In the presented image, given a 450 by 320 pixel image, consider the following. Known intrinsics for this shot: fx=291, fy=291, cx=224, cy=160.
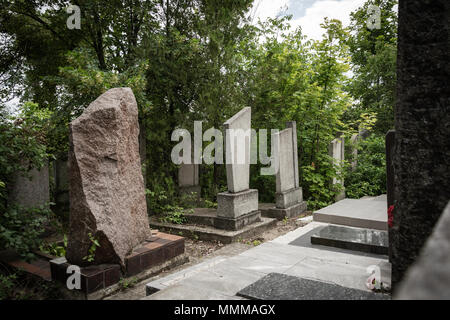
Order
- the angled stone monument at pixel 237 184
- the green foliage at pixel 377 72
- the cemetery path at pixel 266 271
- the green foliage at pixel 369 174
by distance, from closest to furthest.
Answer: the cemetery path at pixel 266 271 < the angled stone monument at pixel 237 184 < the green foliage at pixel 369 174 < the green foliage at pixel 377 72

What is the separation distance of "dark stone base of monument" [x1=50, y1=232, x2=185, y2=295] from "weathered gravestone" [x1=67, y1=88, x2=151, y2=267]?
0.35 ft

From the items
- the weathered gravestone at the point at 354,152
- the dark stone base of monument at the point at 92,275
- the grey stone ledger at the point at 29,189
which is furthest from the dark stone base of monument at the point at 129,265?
the weathered gravestone at the point at 354,152

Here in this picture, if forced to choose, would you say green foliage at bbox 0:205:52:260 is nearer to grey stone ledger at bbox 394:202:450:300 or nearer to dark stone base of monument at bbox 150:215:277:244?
dark stone base of monument at bbox 150:215:277:244

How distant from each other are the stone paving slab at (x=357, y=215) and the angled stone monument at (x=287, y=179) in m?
1.02

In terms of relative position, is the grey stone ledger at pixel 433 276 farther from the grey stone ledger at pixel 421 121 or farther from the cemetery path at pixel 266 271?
the cemetery path at pixel 266 271

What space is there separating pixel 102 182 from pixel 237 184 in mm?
3277

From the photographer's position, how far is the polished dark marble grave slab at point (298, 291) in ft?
7.66

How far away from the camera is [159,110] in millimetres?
7680

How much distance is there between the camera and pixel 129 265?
3.69 m

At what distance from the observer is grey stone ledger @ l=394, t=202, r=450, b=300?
1.73ft

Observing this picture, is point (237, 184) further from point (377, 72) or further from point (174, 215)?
point (377, 72)

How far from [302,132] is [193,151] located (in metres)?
3.37
